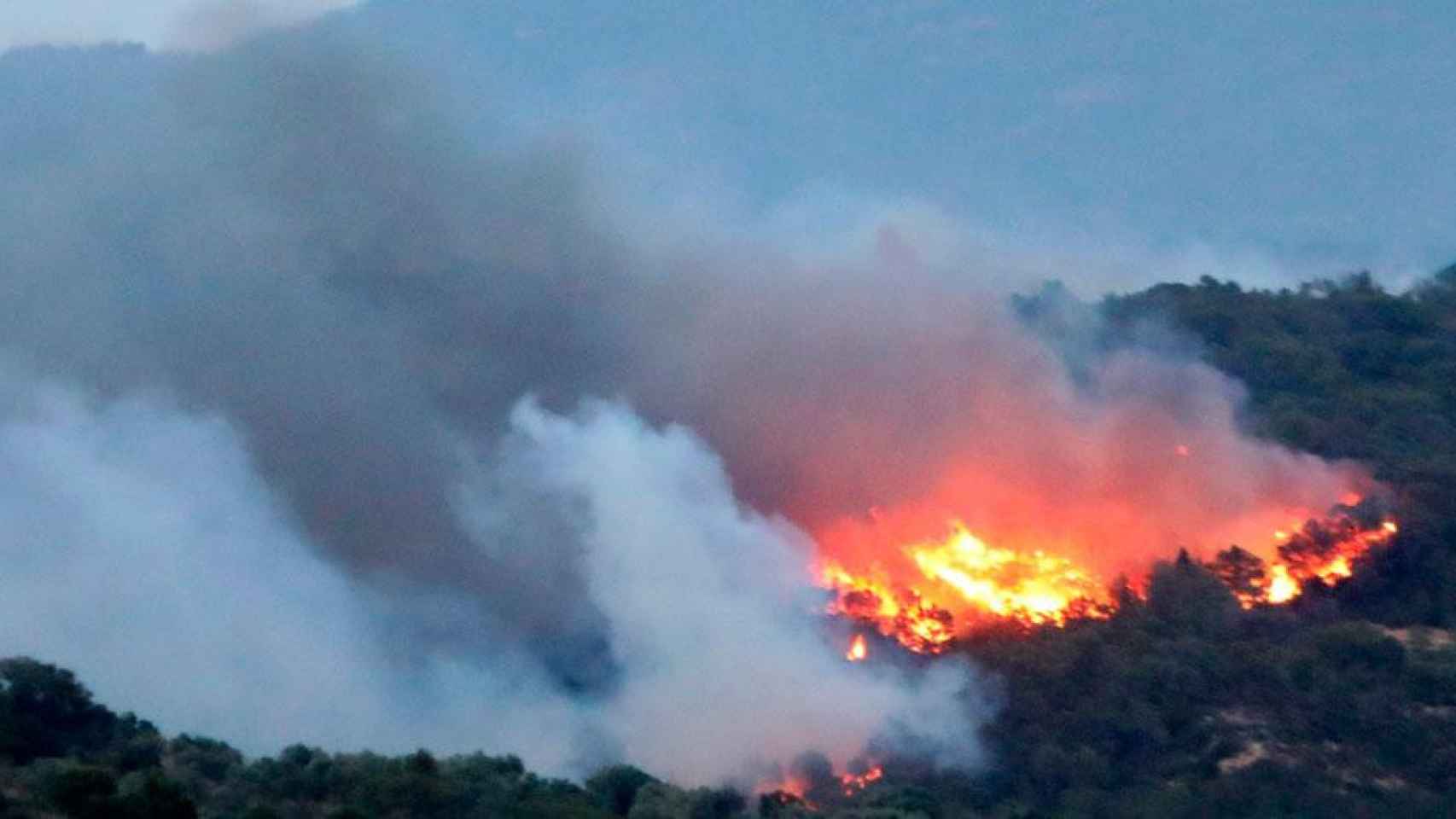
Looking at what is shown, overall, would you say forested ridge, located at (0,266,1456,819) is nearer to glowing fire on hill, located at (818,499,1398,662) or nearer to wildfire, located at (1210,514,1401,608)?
wildfire, located at (1210,514,1401,608)

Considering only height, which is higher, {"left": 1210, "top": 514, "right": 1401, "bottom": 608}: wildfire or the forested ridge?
{"left": 1210, "top": 514, "right": 1401, "bottom": 608}: wildfire

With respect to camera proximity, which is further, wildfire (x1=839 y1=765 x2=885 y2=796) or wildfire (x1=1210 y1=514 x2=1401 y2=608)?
wildfire (x1=1210 y1=514 x2=1401 y2=608)

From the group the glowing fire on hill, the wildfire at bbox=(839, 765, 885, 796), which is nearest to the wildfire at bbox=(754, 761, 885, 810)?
the wildfire at bbox=(839, 765, 885, 796)

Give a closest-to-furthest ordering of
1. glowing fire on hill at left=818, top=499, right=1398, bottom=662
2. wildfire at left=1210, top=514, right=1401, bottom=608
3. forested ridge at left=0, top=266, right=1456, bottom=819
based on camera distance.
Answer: forested ridge at left=0, top=266, right=1456, bottom=819, glowing fire on hill at left=818, top=499, right=1398, bottom=662, wildfire at left=1210, top=514, right=1401, bottom=608

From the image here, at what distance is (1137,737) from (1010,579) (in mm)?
5134

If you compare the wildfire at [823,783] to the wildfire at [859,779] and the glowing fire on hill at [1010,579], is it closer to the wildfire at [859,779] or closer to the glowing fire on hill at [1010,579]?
the wildfire at [859,779]

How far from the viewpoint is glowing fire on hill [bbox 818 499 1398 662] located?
32.2 m

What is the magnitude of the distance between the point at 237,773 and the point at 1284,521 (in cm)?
2087

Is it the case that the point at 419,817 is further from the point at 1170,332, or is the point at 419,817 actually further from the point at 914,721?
the point at 1170,332

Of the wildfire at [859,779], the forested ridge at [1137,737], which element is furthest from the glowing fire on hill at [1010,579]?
the wildfire at [859,779]

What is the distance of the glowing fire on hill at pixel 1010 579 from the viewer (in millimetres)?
32250

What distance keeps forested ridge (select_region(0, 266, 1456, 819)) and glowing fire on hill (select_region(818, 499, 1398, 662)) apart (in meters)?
0.48

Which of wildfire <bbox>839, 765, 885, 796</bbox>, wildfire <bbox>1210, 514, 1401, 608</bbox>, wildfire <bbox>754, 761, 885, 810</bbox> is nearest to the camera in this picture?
wildfire <bbox>754, 761, 885, 810</bbox>

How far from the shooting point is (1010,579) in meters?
33.8
